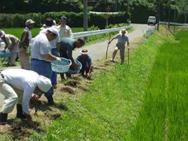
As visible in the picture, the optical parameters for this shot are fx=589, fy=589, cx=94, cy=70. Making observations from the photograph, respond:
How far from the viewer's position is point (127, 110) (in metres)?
14.0

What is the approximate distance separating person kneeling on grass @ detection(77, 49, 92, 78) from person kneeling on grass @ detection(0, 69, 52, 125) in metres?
5.82

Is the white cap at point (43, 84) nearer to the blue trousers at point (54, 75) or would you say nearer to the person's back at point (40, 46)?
the person's back at point (40, 46)

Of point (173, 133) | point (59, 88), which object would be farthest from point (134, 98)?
point (173, 133)

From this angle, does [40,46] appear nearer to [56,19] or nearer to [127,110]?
[127,110]

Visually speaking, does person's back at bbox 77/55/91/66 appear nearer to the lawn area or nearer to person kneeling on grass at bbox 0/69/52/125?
the lawn area

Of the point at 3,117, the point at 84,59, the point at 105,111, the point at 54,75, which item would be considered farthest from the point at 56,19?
the point at 3,117

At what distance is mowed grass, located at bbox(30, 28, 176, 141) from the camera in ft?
34.1

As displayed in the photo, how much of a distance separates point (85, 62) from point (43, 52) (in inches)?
186

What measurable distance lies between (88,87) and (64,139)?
17.0ft

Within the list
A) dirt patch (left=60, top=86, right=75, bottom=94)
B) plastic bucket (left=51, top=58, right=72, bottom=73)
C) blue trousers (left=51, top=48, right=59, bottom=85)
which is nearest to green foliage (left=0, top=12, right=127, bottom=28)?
dirt patch (left=60, top=86, right=75, bottom=94)

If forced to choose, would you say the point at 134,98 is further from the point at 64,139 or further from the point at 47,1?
the point at 47,1

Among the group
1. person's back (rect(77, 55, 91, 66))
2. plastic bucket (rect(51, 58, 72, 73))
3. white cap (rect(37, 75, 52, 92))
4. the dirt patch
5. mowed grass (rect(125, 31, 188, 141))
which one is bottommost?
mowed grass (rect(125, 31, 188, 141))

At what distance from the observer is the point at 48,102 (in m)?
11.5

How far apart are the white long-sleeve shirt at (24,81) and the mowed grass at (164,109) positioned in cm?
253
